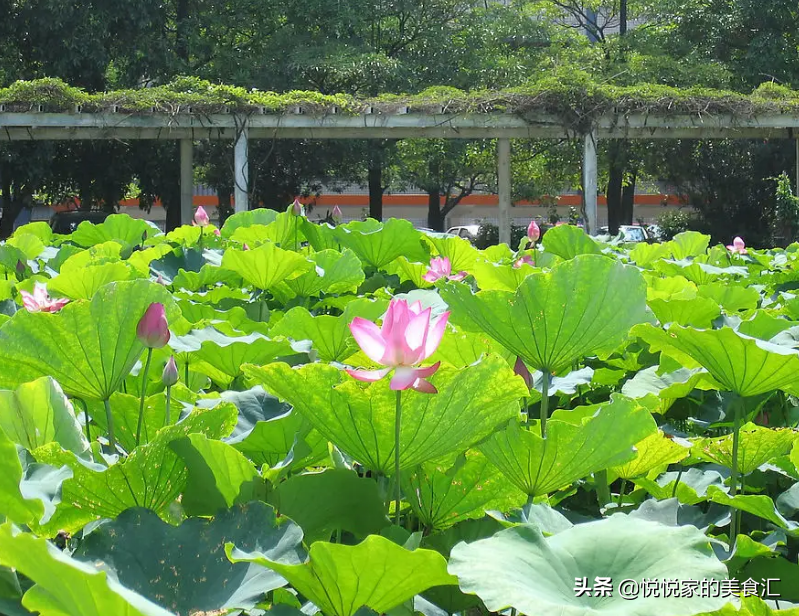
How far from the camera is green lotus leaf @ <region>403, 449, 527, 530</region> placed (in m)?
0.84

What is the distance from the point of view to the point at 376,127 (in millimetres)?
12875

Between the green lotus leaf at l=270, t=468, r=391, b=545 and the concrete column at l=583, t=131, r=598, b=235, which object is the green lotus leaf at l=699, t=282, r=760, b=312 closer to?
the green lotus leaf at l=270, t=468, r=391, b=545

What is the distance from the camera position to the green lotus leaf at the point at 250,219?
275cm

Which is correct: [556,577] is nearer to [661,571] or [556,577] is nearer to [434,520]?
[661,571]

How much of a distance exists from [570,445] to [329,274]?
101 centimetres

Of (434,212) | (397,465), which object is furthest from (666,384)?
(434,212)

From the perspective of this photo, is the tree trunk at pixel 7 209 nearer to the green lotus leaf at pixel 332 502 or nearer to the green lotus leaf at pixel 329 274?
the green lotus leaf at pixel 329 274

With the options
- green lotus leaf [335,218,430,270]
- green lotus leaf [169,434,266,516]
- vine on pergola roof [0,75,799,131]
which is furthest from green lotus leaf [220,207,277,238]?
vine on pergola roof [0,75,799,131]

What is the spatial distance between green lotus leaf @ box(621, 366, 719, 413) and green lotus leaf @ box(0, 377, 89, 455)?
0.63m

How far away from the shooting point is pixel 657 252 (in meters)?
2.65

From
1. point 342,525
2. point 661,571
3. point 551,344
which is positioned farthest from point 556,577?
point 551,344

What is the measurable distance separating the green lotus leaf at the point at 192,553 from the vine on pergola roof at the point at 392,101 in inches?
479

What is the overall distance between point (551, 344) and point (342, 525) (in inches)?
14.5

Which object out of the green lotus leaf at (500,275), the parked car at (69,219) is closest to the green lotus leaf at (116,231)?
the green lotus leaf at (500,275)
